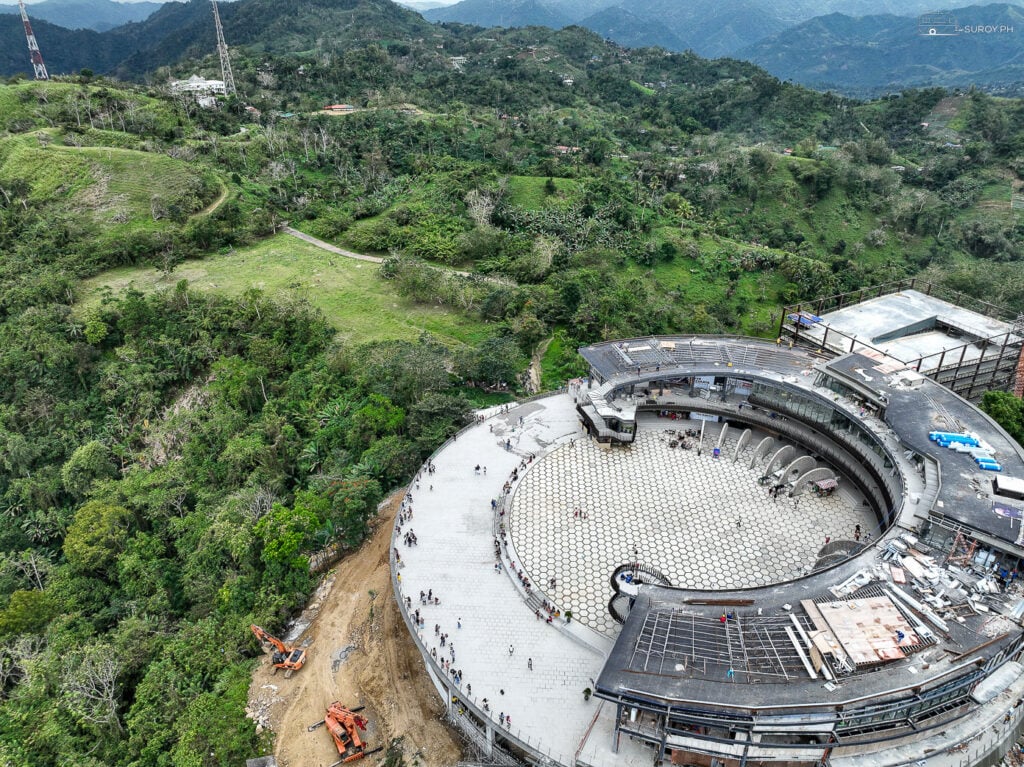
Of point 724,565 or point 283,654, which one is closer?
point 283,654

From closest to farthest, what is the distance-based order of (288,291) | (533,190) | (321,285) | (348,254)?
1. (288,291)
2. (321,285)
3. (348,254)
4. (533,190)

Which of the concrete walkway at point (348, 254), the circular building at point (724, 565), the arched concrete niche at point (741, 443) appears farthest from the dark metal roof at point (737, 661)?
the concrete walkway at point (348, 254)

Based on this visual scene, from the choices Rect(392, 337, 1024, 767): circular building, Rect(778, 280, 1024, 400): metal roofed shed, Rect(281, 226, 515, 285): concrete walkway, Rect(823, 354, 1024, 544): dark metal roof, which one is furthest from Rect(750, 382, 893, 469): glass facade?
Rect(281, 226, 515, 285): concrete walkway

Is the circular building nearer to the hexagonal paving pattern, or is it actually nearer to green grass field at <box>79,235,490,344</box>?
the hexagonal paving pattern

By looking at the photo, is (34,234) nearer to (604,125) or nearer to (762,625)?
(762,625)

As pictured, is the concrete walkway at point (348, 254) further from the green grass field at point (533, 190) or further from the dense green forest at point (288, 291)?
the green grass field at point (533, 190)

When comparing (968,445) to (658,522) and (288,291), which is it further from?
(288,291)

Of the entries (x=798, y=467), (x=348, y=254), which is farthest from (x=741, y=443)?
(x=348, y=254)
